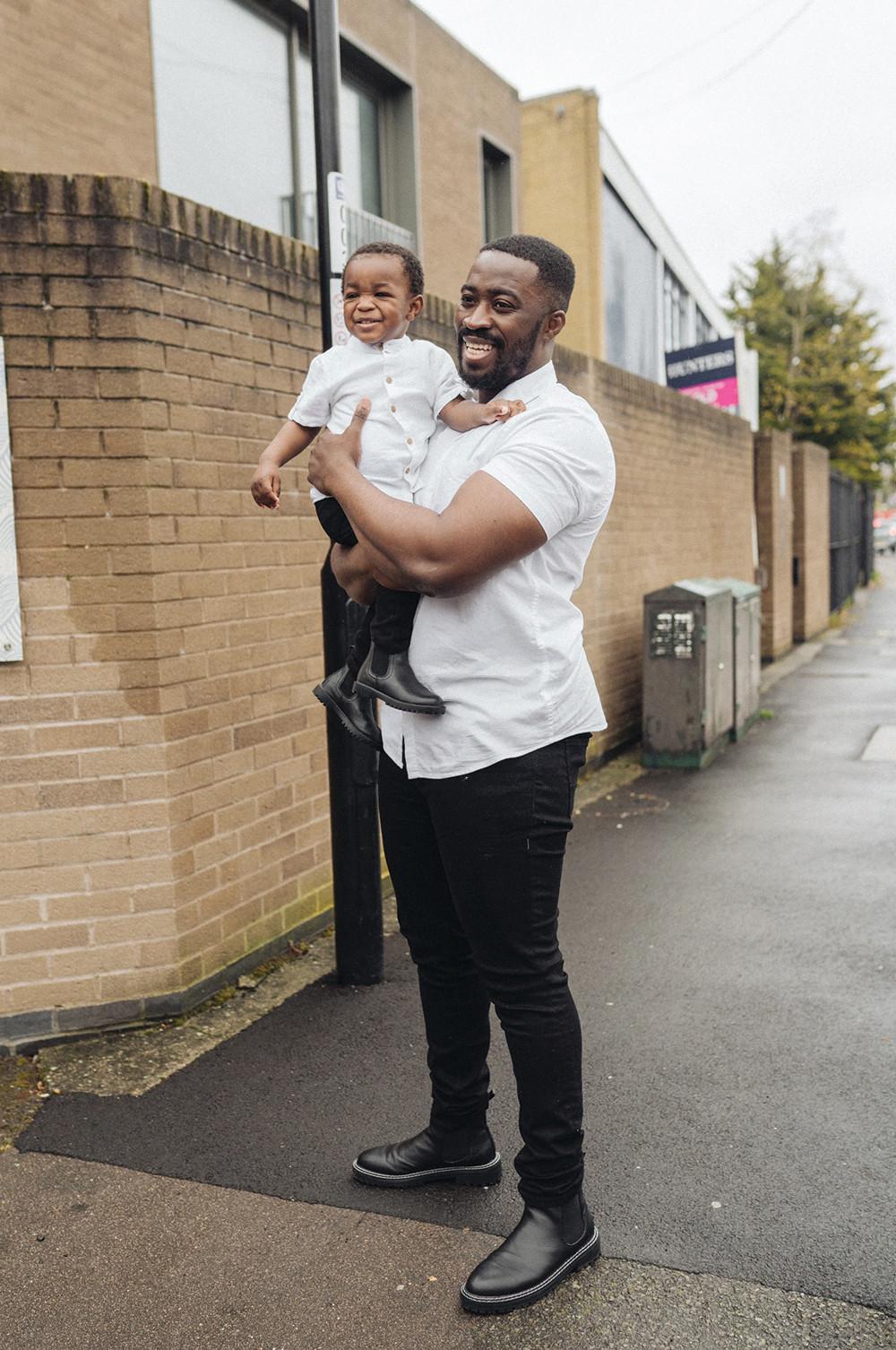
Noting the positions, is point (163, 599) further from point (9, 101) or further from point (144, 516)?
point (9, 101)

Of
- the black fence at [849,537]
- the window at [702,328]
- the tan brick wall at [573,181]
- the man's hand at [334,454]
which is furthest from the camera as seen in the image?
the window at [702,328]

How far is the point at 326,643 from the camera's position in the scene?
4.44 m

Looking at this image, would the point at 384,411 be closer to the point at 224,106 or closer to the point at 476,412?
the point at 476,412

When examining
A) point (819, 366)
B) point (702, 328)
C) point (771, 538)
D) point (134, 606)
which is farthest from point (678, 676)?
point (819, 366)

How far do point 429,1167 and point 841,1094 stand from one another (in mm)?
1284

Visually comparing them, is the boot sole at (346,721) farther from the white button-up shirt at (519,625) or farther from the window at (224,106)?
the window at (224,106)

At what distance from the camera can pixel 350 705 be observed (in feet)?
10.2

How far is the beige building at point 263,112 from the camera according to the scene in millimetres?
7297

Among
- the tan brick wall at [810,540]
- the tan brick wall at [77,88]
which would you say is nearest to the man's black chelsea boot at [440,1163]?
the tan brick wall at [77,88]

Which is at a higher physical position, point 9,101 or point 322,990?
point 9,101

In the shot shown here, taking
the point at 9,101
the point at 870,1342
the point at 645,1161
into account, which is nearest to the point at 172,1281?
the point at 645,1161

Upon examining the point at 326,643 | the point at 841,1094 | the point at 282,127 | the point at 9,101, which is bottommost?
the point at 841,1094

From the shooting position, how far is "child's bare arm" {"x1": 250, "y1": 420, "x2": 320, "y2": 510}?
9.45 feet

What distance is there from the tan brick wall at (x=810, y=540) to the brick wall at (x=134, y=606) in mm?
13825
